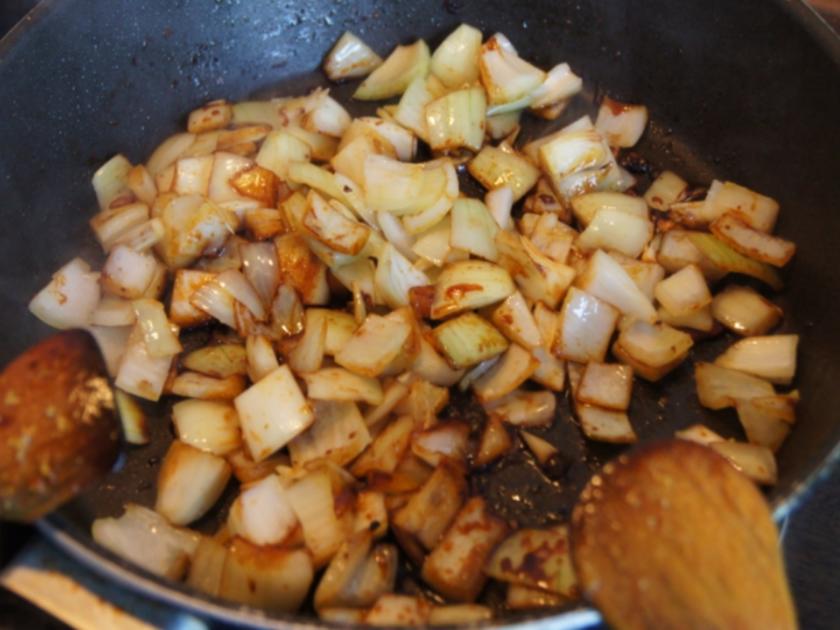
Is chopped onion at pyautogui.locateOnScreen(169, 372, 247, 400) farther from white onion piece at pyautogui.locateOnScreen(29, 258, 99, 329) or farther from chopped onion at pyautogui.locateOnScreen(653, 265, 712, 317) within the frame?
chopped onion at pyautogui.locateOnScreen(653, 265, 712, 317)

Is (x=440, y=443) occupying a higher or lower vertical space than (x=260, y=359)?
lower

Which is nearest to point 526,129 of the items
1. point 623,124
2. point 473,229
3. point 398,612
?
point 623,124

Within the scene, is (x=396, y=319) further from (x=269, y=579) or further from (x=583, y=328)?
(x=269, y=579)

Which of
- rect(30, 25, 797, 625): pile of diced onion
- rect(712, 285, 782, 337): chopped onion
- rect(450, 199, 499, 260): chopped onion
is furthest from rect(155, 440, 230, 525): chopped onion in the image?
rect(712, 285, 782, 337): chopped onion

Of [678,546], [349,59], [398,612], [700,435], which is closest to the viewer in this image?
[678,546]

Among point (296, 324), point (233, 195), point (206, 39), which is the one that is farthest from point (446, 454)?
point (206, 39)

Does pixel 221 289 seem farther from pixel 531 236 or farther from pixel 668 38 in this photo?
pixel 668 38

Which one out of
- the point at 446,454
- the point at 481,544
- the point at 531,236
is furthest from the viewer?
the point at 531,236
